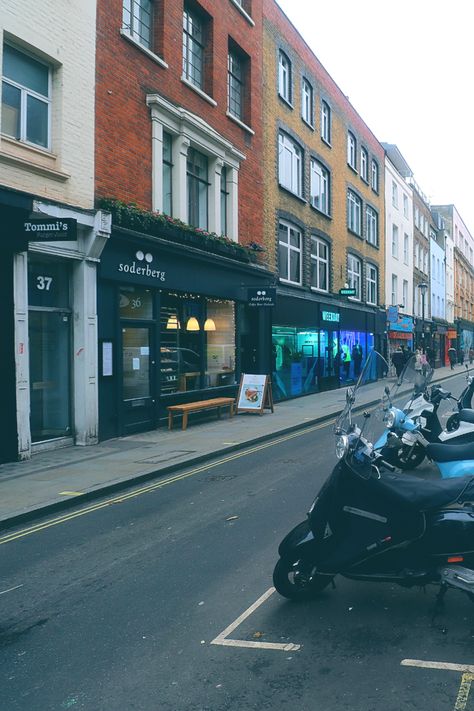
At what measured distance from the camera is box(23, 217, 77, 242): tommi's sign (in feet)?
34.2

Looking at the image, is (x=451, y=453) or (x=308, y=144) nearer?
(x=451, y=453)

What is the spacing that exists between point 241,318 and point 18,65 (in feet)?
34.4

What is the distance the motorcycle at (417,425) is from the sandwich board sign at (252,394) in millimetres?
7718

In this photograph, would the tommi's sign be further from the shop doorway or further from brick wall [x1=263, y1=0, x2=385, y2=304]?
brick wall [x1=263, y1=0, x2=385, y2=304]

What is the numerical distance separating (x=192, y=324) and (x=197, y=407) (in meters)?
2.45

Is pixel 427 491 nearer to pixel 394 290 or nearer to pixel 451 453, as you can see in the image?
pixel 451 453

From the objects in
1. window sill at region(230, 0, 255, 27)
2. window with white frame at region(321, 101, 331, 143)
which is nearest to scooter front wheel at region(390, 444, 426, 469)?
window sill at region(230, 0, 255, 27)

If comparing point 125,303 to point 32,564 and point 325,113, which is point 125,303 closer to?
point 32,564

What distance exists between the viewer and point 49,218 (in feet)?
35.6

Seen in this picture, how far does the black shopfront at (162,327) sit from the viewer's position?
1361 centimetres

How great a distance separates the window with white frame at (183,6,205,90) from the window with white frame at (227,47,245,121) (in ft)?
5.27

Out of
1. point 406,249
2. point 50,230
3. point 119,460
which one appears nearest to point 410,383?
point 119,460

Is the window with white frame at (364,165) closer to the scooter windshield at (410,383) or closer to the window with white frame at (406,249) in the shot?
the window with white frame at (406,249)

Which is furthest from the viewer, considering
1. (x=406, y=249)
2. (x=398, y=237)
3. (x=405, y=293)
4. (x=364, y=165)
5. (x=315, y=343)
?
(x=406, y=249)
